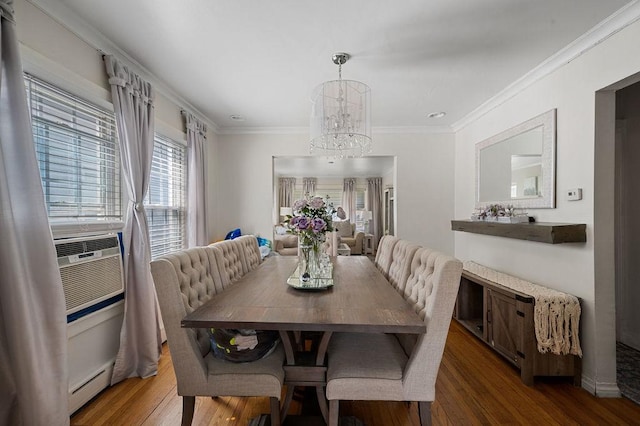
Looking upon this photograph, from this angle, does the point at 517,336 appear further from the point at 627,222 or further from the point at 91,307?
the point at 91,307

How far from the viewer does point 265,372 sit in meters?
1.35

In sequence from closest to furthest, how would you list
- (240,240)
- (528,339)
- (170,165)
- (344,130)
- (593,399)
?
(593,399), (528,339), (344,130), (240,240), (170,165)

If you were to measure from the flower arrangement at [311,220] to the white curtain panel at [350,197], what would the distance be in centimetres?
767

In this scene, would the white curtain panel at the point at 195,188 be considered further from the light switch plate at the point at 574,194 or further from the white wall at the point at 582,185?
the light switch plate at the point at 574,194

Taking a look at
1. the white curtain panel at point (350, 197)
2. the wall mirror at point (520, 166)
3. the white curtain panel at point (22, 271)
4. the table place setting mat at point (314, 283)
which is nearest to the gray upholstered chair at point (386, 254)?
the table place setting mat at point (314, 283)

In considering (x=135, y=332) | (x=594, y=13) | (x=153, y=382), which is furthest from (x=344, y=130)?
(x=153, y=382)

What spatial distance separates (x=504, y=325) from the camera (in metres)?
2.22

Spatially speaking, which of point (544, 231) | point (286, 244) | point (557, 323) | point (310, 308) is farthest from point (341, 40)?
point (286, 244)

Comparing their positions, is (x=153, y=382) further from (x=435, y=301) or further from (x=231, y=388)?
(x=435, y=301)

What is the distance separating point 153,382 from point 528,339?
2.77 metres

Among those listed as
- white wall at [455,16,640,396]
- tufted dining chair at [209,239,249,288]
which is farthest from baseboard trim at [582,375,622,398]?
tufted dining chair at [209,239,249,288]

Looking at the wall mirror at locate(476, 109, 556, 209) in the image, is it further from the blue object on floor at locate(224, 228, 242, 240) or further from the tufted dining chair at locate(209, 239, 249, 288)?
the blue object on floor at locate(224, 228, 242, 240)

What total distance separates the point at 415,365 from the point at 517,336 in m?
1.32

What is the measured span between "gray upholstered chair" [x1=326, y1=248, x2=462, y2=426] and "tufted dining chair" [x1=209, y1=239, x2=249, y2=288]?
962 mm
